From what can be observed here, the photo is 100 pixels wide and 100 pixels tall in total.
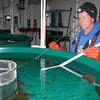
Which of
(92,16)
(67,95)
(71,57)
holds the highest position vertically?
(92,16)

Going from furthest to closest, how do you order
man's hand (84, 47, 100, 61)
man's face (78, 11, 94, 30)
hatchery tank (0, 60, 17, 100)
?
man's face (78, 11, 94, 30) → man's hand (84, 47, 100, 61) → hatchery tank (0, 60, 17, 100)

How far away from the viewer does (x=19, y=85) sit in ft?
5.81

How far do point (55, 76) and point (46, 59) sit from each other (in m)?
0.72

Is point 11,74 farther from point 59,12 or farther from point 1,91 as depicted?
point 59,12

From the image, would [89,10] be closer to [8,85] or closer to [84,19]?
[84,19]

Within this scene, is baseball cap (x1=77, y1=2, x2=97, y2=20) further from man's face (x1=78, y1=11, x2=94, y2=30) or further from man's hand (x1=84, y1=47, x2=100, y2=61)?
man's hand (x1=84, y1=47, x2=100, y2=61)

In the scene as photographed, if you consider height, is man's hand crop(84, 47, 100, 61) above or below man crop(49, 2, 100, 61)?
below

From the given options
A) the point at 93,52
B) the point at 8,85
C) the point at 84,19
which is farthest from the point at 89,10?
the point at 8,85

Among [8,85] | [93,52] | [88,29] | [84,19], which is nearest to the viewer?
[8,85]

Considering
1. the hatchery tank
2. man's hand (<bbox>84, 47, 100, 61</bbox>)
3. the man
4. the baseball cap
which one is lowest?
the hatchery tank

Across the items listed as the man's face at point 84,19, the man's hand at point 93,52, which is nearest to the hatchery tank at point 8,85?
the man's hand at point 93,52

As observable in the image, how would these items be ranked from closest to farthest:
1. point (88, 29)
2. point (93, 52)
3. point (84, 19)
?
point (93, 52) → point (84, 19) → point (88, 29)

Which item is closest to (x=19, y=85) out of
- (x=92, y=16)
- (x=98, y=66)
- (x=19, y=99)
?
(x=19, y=99)

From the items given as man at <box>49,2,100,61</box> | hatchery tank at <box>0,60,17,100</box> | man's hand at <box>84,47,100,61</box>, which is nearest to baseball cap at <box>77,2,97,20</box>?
man at <box>49,2,100,61</box>
